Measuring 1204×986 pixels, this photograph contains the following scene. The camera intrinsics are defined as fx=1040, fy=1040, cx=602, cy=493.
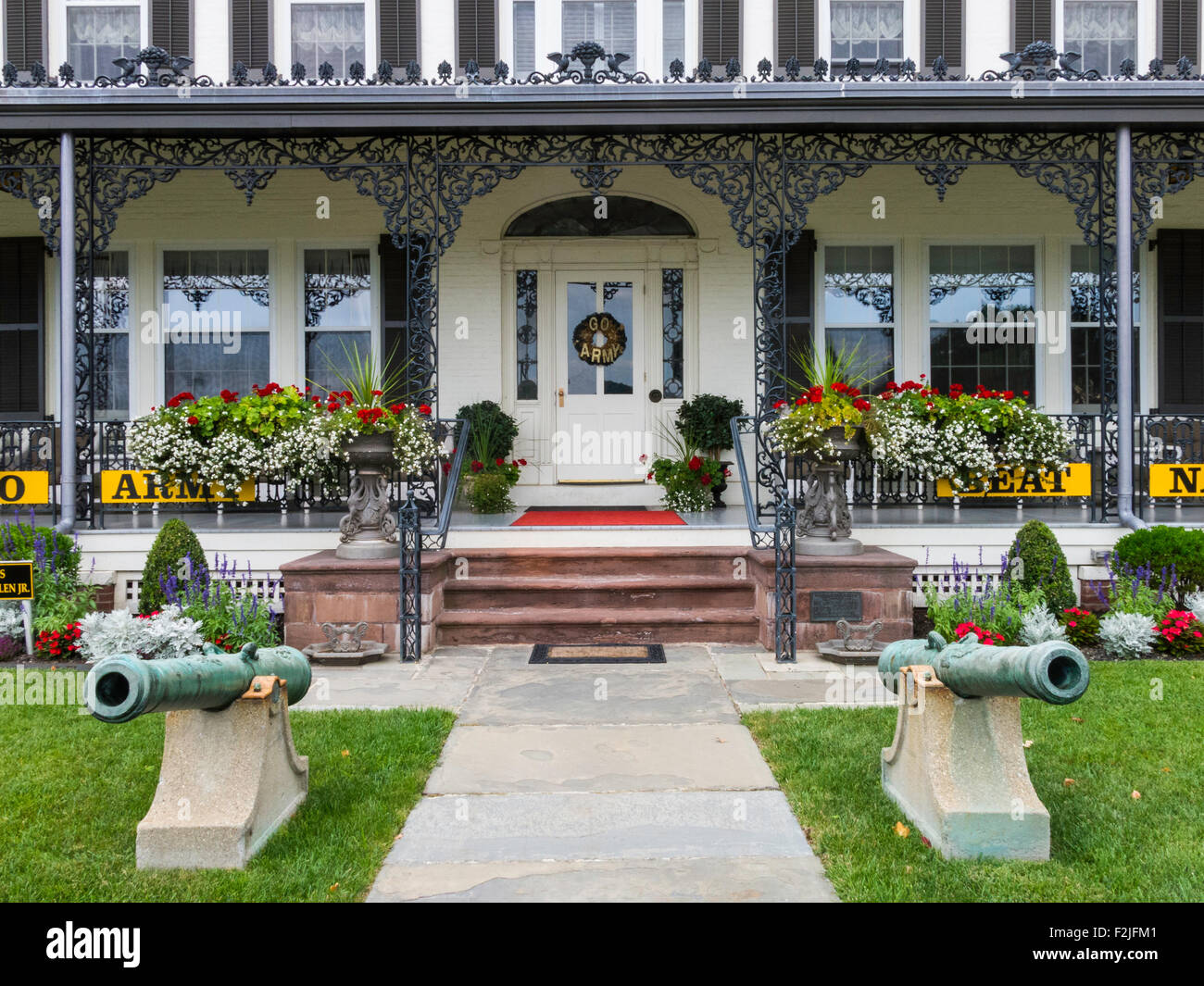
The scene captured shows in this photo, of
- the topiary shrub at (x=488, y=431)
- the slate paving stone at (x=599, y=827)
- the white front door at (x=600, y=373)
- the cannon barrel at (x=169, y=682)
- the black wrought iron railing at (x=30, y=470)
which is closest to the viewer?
the cannon barrel at (x=169, y=682)

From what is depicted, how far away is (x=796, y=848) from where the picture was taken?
11.6 feet

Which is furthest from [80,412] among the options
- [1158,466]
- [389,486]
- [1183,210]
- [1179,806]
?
[1183,210]

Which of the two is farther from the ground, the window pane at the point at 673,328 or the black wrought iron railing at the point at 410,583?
the window pane at the point at 673,328

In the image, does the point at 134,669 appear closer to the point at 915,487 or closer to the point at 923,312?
the point at 915,487

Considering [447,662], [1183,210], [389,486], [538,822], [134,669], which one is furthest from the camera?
[1183,210]

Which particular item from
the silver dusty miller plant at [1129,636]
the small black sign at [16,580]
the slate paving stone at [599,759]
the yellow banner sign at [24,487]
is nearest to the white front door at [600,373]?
the yellow banner sign at [24,487]

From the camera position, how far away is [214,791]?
11.3ft

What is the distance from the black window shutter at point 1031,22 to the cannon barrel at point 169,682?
10090 millimetres

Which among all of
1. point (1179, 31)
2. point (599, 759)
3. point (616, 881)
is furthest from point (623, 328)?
point (616, 881)

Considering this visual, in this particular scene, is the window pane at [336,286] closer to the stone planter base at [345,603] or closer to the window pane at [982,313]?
the stone planter base at [345,603]

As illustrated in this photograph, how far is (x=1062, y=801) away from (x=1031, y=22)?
916 centimetres

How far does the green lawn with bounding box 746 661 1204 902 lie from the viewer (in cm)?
318

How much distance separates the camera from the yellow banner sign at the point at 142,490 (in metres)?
8.82

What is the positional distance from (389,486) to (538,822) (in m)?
4.45
